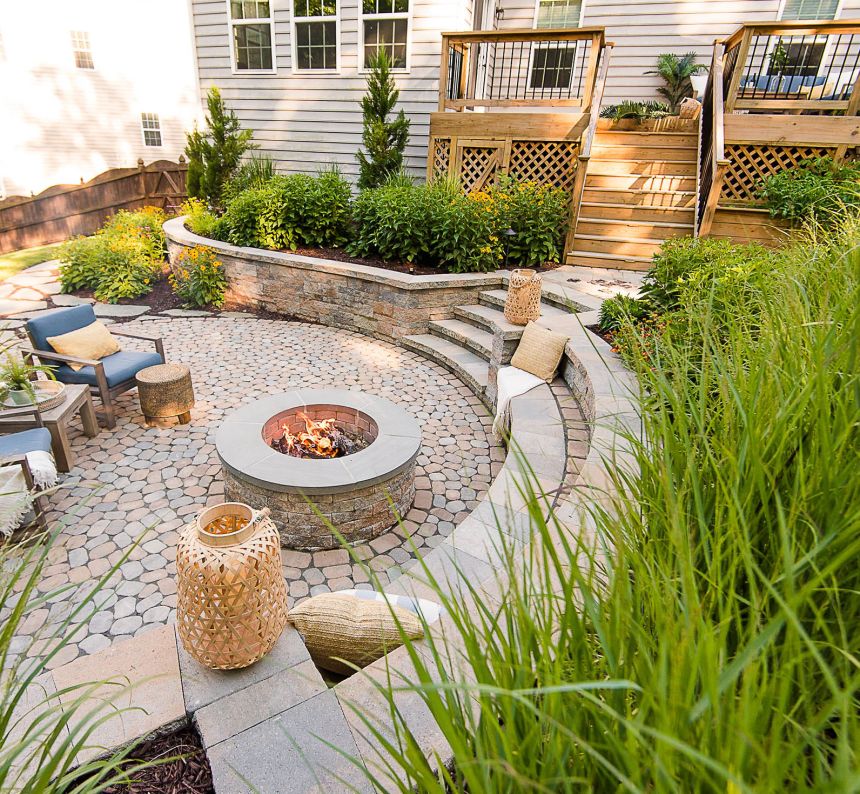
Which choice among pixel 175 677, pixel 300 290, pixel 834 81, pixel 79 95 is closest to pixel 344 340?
pixel 300 290

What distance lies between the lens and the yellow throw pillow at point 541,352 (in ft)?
15.9

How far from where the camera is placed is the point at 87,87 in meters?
13.7

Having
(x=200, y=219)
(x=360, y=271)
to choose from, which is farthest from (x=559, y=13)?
(x=200, y=219)

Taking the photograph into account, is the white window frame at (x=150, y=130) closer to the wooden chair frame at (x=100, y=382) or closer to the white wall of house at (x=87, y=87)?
the white wall of house at (x=87, y=87)

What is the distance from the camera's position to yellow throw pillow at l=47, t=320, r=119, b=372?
15.0 feet

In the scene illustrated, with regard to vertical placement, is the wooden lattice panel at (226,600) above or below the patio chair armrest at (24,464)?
above

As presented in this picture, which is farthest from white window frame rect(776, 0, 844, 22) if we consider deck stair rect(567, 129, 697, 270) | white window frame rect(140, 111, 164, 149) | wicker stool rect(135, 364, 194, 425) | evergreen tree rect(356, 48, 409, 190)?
white window frame rect(140, 111, 164, 149)

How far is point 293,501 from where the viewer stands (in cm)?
335

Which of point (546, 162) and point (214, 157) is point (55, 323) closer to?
point (214, 157)

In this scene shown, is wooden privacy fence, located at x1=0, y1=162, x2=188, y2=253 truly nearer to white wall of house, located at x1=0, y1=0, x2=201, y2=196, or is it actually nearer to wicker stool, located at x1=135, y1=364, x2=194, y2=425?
white wall of house, located at x1=0, y1=0, x2=201, y2=196

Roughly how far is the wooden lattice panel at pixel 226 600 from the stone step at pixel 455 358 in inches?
147

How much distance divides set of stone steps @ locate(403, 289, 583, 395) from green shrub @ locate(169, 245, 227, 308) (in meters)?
3.13

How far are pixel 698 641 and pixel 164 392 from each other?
4.65 m

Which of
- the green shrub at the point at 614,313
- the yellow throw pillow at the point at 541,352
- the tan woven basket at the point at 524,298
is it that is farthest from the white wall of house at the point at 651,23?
the yellow throw pillow at the point at 541,352
